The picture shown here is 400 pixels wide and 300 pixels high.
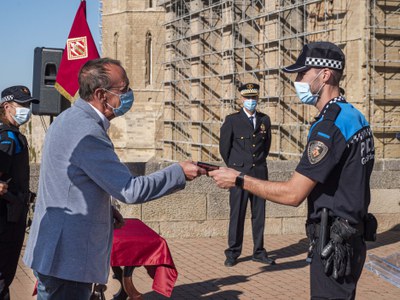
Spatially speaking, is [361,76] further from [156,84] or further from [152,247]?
[156,84]

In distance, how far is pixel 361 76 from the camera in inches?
795

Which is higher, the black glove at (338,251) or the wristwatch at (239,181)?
the wristwatch at (239,181)

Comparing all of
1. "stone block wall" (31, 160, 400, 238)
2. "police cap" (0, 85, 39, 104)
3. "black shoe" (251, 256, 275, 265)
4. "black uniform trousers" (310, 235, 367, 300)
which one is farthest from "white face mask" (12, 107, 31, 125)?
"stone block wall" (31, 160, 400, 238)

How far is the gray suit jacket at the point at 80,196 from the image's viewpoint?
3.55m

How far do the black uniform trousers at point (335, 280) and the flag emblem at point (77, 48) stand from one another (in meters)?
6.62

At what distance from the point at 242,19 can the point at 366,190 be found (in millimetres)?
24618

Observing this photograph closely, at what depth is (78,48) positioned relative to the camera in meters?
10.1

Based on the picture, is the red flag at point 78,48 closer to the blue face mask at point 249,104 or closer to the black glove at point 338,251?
the blue face mask at point 249,104

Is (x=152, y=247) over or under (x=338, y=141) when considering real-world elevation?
under

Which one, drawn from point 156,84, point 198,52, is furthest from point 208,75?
point 156,84

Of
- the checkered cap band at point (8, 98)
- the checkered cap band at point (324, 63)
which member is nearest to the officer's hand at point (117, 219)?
the checkered cap band at point (324, 63)

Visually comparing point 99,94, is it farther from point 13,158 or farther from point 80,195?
point 13,158

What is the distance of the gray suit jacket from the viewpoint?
355 centimetres

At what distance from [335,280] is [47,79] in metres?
5.57
